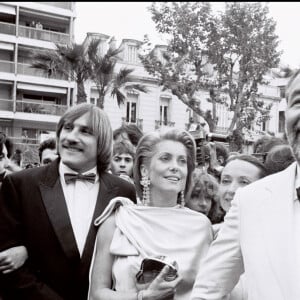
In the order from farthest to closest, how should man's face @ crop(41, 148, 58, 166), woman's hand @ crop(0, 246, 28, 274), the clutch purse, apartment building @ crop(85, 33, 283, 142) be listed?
1. apartment building @ crop(85, 33, 283, 142)
2. man's face @ crop(41, 148, 58, 166)
3. woman's hand @ crop(0, 246, 28, 274)
4. the clutch purse

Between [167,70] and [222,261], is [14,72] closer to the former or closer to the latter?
[167,70]

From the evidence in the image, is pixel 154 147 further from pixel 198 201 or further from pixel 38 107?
pixel 38 107

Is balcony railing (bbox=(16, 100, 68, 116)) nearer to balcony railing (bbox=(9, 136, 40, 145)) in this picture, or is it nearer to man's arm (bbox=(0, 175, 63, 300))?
balcony railing (bbox=(9, 136, 40, 145))

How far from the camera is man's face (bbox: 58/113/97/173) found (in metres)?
2.96

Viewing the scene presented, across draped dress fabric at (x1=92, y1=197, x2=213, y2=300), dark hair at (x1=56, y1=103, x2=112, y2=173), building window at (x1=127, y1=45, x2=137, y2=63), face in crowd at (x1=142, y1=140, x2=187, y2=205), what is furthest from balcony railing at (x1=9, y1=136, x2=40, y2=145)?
draped dress fabric at (x1=92, y1=197, x2=213, y2=300)

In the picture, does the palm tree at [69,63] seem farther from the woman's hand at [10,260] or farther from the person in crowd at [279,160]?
the woman's hand at [10,260]

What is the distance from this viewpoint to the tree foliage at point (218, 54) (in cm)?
1348

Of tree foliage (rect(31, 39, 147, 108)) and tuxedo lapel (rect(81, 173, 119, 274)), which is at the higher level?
tree foliage (rect(31, 39, 147, 108))

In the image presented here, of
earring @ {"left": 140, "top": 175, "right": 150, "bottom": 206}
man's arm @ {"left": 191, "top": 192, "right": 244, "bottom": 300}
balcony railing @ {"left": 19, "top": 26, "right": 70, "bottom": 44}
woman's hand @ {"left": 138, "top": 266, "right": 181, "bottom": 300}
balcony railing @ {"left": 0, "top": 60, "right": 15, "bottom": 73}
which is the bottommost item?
woman's hand @ {"left": 138, "top": 266, "right": 181, "bottom": 300}

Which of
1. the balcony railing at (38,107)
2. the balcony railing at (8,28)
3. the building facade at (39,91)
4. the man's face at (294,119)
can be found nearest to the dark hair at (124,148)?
the man's face at (294,119)

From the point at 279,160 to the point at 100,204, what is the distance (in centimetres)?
101

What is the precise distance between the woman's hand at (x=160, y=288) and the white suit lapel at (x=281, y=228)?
71 centimetres

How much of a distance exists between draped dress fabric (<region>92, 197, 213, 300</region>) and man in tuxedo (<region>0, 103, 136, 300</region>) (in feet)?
0.64

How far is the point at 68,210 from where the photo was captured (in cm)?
286
